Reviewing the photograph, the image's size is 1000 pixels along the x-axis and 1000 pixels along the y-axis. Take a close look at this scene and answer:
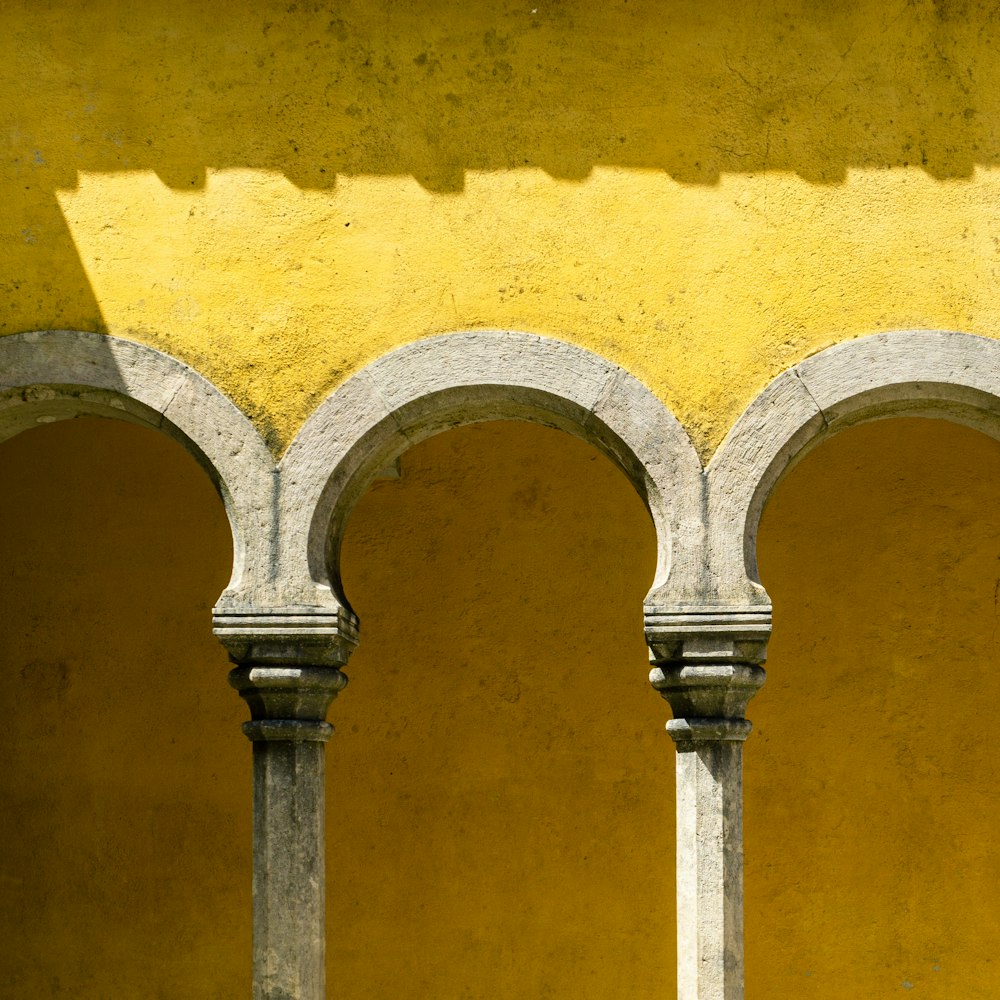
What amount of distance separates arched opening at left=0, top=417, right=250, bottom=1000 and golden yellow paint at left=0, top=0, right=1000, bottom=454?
1783 millimetres

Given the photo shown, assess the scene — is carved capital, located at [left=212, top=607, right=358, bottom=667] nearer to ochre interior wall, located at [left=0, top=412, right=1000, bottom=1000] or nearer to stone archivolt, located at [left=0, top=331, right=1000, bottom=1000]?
stone archivolt, located at [left=0, top=331, right=1000, bottom=1000]

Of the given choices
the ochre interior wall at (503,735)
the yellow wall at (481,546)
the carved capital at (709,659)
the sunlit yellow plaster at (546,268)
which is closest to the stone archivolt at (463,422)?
the carved capital at (709,659)

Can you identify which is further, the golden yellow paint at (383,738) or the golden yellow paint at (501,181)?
the golden yellow paint at (383,738)

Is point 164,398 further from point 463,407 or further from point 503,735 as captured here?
point 503,735

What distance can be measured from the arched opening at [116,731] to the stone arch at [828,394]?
2.86m

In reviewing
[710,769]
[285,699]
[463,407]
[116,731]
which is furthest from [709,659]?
[116,731]

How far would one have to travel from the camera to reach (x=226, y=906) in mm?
8531

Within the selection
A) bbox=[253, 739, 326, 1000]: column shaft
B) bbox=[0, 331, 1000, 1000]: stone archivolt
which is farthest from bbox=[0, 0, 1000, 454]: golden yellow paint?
bbox=[253, 739, 326, 1000]: column shaft

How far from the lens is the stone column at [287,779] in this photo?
659 cm

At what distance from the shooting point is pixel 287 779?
6.64 m

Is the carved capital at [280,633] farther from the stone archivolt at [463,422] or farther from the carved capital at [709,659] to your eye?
the carved capital at [709,659]

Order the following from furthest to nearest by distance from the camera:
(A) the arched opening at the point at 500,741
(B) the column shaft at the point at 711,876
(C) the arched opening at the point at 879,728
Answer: (A) the arched opening at the point at 500,741 < (C) the arched opening at the point at 879,728 < (B) the column shaft at the point at 711,876

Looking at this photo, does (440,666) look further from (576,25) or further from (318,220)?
(576,25)

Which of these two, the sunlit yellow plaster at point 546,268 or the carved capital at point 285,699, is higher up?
the sunlit yellow plaster at point 546,268
